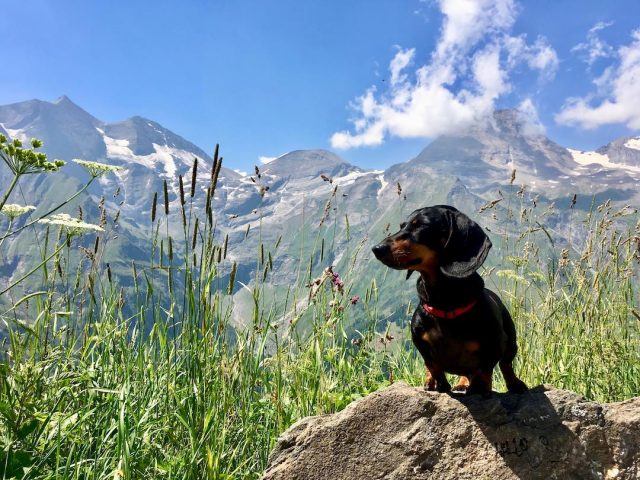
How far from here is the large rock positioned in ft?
8.91

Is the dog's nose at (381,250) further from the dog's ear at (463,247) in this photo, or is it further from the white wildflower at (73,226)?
the white wildflower at (73,226)

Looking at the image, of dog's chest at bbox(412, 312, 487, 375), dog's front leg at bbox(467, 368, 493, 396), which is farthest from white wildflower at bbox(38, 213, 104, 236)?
dog's front leg at bbox(467, 368, 493, 396)

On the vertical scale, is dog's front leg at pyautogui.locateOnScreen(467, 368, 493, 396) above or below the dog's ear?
below

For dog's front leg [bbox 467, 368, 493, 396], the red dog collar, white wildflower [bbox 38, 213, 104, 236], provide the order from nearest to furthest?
the red dog collar < dog's front leg [bbox 467, 368, 493, 396] < white wildflower [bbox 38, 213, 104, 236]

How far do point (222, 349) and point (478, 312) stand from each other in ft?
6.27

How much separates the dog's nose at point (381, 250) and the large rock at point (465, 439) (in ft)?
3.05

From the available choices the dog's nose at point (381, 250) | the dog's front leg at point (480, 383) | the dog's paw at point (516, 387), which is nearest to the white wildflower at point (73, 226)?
the dog's nose at point (381, 250)

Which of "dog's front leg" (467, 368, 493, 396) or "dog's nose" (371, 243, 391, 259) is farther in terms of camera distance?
"dog's front leg" (467, 368, 493, 396)

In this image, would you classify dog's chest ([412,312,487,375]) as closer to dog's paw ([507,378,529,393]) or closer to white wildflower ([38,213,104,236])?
dog's paw ([507,378,529,393])

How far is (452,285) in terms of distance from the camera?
280 cm

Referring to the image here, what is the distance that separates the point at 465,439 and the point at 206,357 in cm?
175

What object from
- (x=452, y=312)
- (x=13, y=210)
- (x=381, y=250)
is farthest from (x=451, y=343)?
(x=13, y=210)

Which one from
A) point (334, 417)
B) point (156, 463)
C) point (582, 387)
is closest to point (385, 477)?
point (334, 417)

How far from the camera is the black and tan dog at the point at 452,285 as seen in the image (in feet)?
9.12
